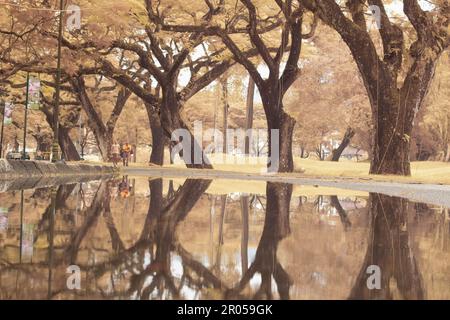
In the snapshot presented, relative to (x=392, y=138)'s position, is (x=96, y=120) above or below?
above

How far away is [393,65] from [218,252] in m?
20.2

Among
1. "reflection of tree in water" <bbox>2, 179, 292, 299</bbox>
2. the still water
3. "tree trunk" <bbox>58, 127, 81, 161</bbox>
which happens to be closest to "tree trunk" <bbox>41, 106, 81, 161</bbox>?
"tree trunk" <bbox>58, 127, 81, 161</bbox>

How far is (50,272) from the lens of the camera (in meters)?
5.41

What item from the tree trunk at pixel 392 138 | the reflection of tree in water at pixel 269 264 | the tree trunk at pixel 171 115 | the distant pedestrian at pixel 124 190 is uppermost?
the tree trunk at pixel 171 115

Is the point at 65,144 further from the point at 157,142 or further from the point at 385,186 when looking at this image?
the point at 385,186

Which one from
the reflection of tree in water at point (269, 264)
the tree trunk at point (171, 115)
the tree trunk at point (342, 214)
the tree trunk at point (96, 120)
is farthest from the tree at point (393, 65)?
the tree trunk at point (96, 120)

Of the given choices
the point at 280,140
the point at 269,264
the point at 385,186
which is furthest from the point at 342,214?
the point at 280,140

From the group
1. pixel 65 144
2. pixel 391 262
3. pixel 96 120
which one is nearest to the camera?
pixel 391 262

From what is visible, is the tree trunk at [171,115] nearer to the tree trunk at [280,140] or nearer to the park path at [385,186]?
the park path at [385,186]

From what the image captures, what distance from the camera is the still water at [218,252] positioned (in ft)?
16.1

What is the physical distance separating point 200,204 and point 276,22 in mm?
23088

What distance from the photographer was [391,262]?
6.41 meters

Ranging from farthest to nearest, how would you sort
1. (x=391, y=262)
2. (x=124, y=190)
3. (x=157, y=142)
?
(x=157, y=142) < (x=124, y=190) < (x=391, y=262)

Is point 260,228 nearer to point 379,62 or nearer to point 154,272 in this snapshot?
point 154,272
